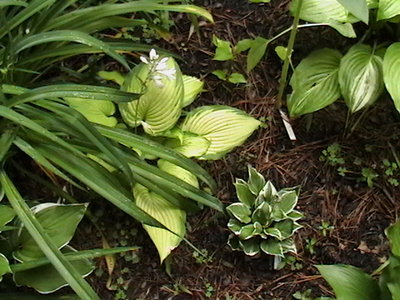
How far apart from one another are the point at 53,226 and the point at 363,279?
77 centimetres

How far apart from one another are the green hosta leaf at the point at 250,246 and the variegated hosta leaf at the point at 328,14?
63 cm

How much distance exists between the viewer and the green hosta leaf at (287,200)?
5.63 feet

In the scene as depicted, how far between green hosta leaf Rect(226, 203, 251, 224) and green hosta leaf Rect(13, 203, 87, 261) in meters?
0.39

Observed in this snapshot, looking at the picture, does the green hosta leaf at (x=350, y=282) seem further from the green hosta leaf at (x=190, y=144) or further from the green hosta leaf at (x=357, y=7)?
the green hosta leaf at (x=357, y=7)

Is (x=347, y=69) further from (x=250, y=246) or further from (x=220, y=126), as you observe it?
(x=250, y=246)

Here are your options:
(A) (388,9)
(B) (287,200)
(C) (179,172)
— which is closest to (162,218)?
(C) (179,172)

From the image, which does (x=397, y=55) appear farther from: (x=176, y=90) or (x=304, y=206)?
(x=176, y=90)

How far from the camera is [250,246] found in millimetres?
1700

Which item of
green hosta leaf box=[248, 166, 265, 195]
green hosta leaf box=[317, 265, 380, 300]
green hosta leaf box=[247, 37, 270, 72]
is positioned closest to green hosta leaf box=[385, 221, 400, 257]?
green hosta leaf box=[317, 265, 380, 300]

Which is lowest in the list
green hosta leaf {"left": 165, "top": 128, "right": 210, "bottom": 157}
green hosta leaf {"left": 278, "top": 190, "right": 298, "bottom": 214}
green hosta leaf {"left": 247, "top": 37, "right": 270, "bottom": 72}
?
green hosta leaf {"left": 278, "top": 190, "right": 298, "bottom": 214}

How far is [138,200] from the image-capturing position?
1692 millimetres

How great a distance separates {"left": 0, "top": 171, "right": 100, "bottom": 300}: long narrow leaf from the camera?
141cm

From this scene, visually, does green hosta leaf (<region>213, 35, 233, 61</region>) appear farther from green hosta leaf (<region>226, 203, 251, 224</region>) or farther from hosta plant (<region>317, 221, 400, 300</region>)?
hosta plant (<region>317, 221, 400, 300</region>)

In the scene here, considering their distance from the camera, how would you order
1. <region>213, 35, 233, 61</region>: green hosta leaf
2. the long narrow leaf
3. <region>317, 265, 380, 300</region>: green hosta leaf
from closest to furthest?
the long narrow leaf < <region>317, 265, 380, 300</region>: green hosta leaf < <region>213, 35, 233, 61</region>: green hosta leaf
